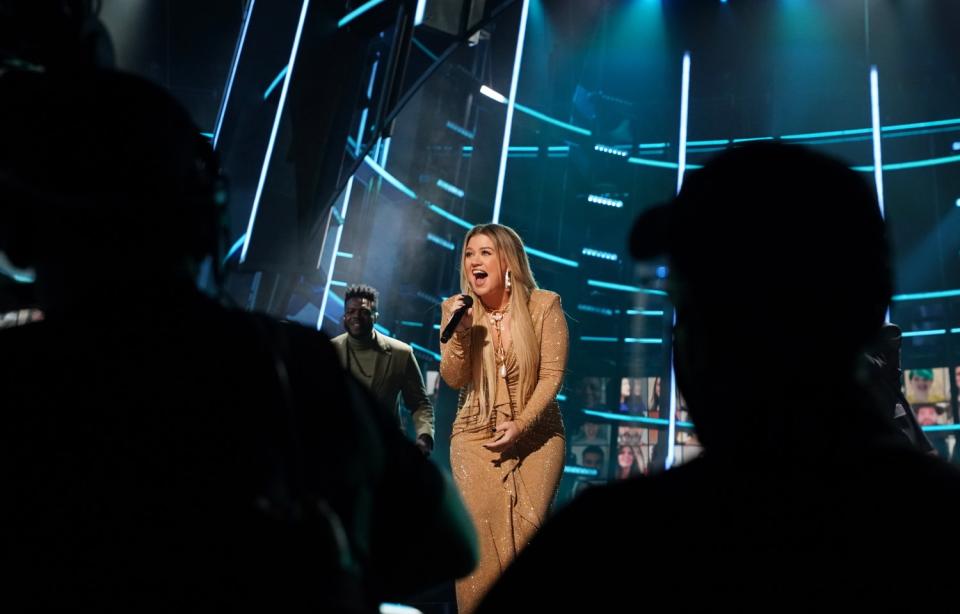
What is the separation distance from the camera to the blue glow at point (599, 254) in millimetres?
15625

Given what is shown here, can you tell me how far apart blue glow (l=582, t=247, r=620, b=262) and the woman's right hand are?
11216mm

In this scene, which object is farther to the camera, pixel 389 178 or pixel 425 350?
pixel 425 350

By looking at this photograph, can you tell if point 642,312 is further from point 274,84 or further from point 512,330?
point 512,330

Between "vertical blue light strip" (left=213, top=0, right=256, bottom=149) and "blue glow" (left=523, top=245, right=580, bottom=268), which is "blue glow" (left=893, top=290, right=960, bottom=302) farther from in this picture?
"vertical blue light strip" (left=213, top=0, right=256, bottom=149)

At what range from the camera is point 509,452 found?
14.3 ft

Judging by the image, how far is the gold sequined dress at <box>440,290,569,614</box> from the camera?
4250 mm

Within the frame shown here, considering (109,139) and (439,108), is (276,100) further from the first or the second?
(439,108)

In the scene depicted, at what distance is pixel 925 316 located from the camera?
14625 millimetres

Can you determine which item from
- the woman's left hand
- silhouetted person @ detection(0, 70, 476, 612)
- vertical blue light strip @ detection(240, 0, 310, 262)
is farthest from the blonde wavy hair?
silhouetted person @ detection(0, 70, 476, 612)

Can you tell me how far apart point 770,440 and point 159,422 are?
62 centimetres

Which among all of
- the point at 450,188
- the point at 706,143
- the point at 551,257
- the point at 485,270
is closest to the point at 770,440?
the point at 485,270

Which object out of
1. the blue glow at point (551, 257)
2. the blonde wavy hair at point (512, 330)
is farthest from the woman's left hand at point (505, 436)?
the blue glow at point (551, 257)

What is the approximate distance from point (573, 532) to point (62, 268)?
0.65 metres

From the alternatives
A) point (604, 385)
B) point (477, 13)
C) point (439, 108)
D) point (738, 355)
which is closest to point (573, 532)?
point (738, 355)
